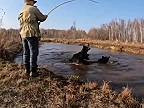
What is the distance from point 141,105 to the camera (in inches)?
268

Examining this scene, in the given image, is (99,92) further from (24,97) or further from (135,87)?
(135,87)

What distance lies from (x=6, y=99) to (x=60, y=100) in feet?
4.11

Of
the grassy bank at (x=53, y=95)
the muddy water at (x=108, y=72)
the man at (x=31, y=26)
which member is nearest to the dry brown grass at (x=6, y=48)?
the muddy water at (x=108, y=72)

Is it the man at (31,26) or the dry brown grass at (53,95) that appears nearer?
the dry brown grass at (53,95)

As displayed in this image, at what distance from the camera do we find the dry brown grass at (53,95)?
6.59 m

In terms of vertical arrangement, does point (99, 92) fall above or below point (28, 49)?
below

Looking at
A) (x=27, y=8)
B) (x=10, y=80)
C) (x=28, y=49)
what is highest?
(x=27, y=8)

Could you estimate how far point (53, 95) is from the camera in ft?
23.1

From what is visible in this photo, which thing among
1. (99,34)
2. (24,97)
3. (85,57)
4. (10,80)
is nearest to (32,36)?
(10,80)

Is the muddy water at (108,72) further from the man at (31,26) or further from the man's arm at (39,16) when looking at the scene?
the man's arm at (39,16)

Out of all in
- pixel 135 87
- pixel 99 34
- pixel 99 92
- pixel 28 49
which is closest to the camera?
pixel 99 92

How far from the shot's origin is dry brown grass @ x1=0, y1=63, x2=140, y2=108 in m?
6.59

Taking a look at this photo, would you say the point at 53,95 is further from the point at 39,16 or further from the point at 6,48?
the point at 6,48

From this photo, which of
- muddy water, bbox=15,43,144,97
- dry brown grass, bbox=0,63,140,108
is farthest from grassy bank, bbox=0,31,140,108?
muddy water, bbox=15,43,144,97
